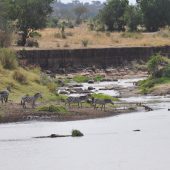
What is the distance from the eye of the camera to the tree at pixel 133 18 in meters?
99.6

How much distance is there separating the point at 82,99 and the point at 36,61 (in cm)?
2810

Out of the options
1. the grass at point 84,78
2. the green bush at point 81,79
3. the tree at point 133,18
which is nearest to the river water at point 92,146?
the green bush at point 81,79

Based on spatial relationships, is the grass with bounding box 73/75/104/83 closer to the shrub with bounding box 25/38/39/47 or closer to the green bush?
the green bush

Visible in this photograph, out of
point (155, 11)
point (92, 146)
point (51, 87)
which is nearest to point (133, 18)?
point (155, 11)

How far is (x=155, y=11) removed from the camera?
10181cm

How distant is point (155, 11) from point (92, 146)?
2843 inches

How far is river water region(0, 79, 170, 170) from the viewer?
2759 centimetres

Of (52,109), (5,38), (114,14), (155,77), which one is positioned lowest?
(155,77)

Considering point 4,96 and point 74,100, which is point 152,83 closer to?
point 74,100

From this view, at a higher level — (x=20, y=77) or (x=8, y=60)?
(x=8, y=60)

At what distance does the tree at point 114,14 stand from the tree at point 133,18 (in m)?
1.51

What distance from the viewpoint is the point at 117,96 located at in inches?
2069

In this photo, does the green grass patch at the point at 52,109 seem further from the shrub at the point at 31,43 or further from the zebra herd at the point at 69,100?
the shrub at the point at 31,43

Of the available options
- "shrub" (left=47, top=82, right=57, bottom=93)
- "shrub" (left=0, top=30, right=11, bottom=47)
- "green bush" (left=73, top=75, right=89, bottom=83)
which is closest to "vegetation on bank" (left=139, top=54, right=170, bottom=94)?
"green bush" (left=73, top=75, right=89, bottom=83)
